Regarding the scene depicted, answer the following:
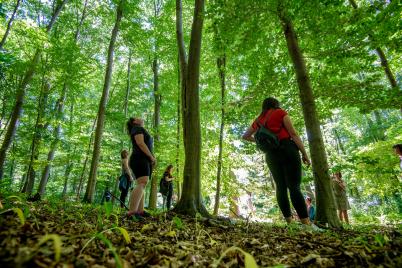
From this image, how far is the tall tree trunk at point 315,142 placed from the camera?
162 inches

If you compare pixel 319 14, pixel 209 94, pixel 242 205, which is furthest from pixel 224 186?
pixel 319 14

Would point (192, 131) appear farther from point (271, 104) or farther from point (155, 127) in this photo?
point (155, 127)

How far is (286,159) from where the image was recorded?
3590 mm

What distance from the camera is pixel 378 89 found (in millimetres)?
4754

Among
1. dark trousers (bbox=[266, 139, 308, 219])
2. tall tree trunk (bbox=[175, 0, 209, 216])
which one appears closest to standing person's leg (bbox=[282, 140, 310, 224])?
dark trousers (bbox=[266, 139, 308, 219])

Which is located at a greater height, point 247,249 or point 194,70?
point 194,70

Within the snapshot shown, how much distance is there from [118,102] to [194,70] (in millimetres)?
16498

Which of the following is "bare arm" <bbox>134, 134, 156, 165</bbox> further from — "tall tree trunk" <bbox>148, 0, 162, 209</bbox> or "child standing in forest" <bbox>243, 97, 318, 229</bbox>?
"tall tree trunk" <bbox>148, 0, 162, 209</bbox>

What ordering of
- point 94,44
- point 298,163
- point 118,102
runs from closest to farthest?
point 298,163, point 94,44, point 118,102

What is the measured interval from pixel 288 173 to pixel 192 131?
2008mm

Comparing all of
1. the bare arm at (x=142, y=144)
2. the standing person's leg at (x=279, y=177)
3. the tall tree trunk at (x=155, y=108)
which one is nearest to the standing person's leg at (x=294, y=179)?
the standing person's leg at (x=279, y=177)

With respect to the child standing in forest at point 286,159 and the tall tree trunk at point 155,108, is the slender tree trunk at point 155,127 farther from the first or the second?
the child standing in forest at point 286,159

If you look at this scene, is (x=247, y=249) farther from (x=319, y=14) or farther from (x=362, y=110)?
(x=362, y=110)

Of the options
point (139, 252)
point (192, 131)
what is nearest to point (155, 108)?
point (192, 131)
